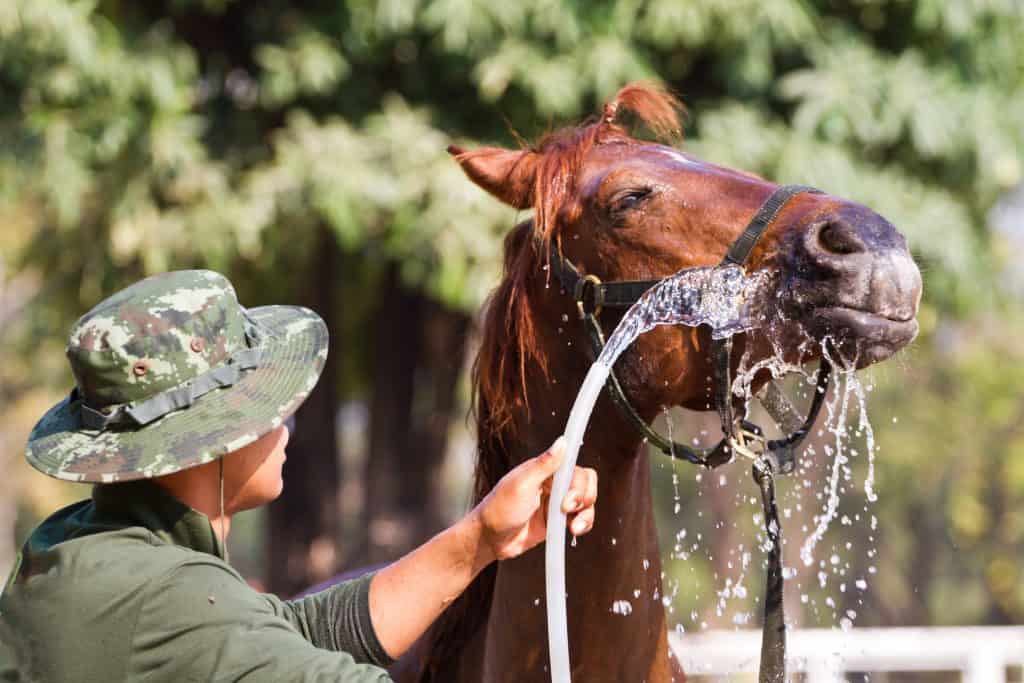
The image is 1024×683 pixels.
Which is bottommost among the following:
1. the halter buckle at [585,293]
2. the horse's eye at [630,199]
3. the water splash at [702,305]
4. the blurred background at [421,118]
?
the blurred background at [421,118]

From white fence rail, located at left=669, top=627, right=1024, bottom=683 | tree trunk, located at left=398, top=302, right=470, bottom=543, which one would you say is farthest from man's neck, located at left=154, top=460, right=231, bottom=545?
tree trunk, located at left=398, top=302, right=470, bottom=543

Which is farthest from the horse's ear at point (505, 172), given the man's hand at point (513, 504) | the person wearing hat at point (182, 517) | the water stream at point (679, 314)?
the man's hand at point (513, 504)

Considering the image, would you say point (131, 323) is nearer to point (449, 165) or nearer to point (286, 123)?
point (449, 165)

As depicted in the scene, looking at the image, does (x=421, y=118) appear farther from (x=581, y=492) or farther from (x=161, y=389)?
(x=161, y=389)

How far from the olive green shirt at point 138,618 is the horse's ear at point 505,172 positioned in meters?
1.27

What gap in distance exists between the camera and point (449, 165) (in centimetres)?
697

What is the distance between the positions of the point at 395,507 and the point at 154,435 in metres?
7.74

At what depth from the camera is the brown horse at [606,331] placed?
99.5 inches

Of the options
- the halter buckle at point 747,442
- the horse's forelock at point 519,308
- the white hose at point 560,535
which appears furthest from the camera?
the horse's forelock at point 519,308

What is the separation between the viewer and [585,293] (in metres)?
2.82

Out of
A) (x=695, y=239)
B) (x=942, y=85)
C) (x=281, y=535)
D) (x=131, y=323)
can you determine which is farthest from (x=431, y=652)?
(x=281, y=535)

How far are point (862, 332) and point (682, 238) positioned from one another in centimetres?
46

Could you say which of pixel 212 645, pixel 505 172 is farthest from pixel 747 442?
pixel 212 645

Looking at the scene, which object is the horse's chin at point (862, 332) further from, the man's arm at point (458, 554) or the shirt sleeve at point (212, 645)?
the shirt sleeve at point (212, 645)
